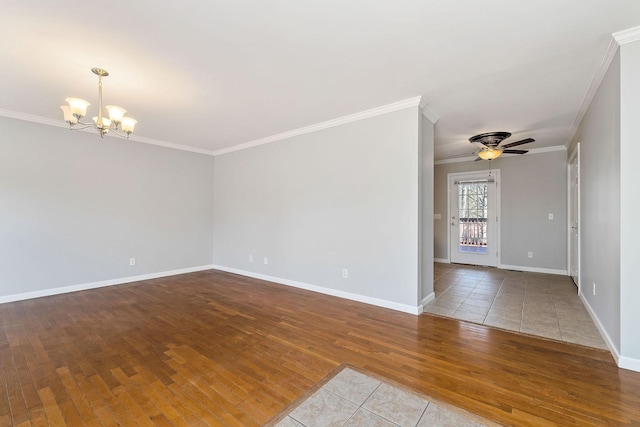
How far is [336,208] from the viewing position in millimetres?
4074

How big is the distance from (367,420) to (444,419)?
46 centimetres

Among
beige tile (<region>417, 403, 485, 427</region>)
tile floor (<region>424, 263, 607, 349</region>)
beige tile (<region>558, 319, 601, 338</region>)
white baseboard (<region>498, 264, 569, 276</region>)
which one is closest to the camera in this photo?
beige tile (<region>417, 403, 485, 427</region>)

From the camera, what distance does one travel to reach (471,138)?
181 inches

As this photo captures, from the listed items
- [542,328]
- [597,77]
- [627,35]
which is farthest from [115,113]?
[542,328]

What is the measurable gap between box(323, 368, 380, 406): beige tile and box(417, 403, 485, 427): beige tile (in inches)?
14.9

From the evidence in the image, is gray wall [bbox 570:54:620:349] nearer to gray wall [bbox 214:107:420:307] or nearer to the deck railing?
gray wall [bbox 214:107:420:307]

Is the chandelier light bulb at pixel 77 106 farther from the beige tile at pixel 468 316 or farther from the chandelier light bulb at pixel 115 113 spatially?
the beige tile at pixel 468 316

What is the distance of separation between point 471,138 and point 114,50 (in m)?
4.87

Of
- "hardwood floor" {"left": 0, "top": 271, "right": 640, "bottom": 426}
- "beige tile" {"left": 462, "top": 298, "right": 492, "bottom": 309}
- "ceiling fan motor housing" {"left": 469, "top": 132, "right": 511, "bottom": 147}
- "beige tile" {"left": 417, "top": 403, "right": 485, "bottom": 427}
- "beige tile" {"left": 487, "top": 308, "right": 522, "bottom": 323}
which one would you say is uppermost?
"ceiling fan motor housing" {"left": 469, "top": 132, "right": 511, "bottom": 147}

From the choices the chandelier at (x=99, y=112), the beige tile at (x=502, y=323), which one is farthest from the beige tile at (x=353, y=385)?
the chandelier at (x=99, y=112)

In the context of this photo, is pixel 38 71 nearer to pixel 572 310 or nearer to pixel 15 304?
pixel 15 304

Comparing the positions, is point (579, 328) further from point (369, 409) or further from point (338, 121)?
point (338, 121)

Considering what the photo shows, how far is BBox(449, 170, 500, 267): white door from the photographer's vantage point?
245 inches

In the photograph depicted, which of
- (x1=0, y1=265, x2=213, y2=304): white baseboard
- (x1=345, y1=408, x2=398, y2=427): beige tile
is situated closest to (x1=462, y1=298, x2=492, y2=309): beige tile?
(x1=345, y1=408, x2=398, y2=427): beige tile
